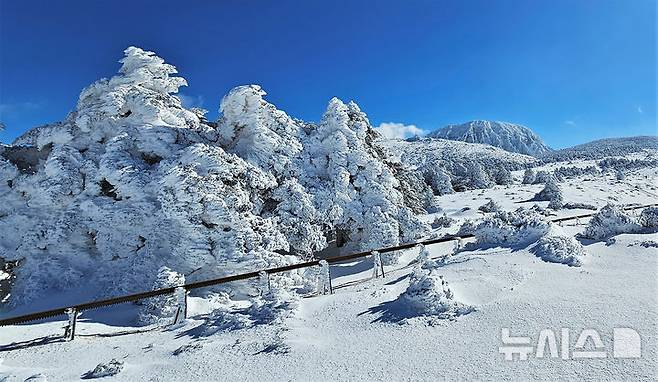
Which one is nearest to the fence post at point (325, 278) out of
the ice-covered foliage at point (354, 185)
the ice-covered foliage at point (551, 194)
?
the ice-covered foliage at point (354, 185)

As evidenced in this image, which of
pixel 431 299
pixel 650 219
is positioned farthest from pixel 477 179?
pixel 431 299

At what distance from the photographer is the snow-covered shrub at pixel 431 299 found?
669 cm

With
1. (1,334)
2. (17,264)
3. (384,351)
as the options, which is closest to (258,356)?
(384,351)

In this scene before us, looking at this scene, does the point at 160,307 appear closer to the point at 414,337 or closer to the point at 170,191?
the point at 170,191

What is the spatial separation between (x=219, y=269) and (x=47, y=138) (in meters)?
8.68

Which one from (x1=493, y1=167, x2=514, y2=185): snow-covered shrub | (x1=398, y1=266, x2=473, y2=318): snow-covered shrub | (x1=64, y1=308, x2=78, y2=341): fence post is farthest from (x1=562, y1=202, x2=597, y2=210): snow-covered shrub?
(x1=493, y1=167, x2=514, y2=185): snow-covered shrub

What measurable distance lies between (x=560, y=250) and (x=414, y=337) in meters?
4.86

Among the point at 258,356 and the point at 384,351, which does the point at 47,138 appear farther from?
the point at 384,351

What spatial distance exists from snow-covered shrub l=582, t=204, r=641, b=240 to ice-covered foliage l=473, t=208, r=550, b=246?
1.09 meters

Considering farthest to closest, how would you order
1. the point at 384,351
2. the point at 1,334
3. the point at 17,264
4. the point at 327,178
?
1. the point at 327,178
2. the point at 17,264
3. the point at 1,334
4. the point at 384,351

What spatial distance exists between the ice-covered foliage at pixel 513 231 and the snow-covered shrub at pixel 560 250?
0.89m

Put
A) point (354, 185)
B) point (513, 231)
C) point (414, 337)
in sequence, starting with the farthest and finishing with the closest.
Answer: point (354, 185) → point (513, 231) → point (414, 337)

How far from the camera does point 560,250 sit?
8.92 m

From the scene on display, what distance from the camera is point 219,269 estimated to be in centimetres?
1274
